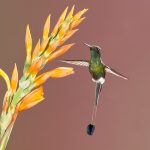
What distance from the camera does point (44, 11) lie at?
42.3 inches

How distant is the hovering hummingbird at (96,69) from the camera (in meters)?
1.04

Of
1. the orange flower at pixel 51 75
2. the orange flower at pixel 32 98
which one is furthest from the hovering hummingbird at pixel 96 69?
the orange flower at pixel 32 98

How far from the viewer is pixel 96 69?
1.04 m

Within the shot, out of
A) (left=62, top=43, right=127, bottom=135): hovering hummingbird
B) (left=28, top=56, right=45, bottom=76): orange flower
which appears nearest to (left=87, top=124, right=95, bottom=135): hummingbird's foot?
(left=62, top=43, right=127, bottom=135): hovering hummingbird

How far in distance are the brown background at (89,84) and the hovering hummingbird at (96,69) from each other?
A: 0.02m

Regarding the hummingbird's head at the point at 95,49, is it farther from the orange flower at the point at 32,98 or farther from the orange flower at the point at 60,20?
A: the orange flower at the point at 32,98

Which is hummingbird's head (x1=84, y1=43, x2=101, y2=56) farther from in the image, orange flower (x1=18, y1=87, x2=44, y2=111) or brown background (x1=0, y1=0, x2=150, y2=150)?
orange flower (x1=18, y1=87, x2=44, y2=111)

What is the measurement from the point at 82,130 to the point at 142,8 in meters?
0.45

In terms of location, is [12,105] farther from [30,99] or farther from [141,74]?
[141,74]

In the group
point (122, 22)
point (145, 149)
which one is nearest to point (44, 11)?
point (122, 22)

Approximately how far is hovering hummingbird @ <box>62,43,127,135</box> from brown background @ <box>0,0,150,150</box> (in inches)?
0.6

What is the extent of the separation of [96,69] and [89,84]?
6cm

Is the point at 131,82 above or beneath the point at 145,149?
above

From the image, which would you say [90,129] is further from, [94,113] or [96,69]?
[96,69]
